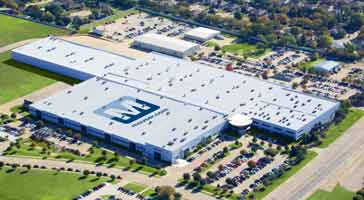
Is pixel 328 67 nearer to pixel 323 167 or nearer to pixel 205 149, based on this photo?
pixel 323 167

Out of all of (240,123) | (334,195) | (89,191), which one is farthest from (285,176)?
(89,191)

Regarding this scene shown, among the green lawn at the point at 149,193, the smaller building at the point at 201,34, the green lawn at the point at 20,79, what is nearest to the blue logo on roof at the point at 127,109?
the green lawn at the point at 20,79

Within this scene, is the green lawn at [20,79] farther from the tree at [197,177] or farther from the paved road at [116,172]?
the tree at [197,177]

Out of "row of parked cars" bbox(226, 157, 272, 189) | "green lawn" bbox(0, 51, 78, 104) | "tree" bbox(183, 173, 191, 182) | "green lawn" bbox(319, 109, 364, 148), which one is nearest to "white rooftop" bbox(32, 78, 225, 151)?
"tree" bbox(183, 173, 191, 182)

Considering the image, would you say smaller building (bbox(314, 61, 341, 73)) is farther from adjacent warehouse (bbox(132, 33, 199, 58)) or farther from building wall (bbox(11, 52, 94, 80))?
building wall (bbox(11, 52, 94, 80))

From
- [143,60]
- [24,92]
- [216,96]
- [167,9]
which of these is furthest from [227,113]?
[167,9]

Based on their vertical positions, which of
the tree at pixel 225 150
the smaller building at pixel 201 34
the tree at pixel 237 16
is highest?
the tree at pixel 237 16

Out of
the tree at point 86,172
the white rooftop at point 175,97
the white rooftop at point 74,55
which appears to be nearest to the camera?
the tree at point 86,172
